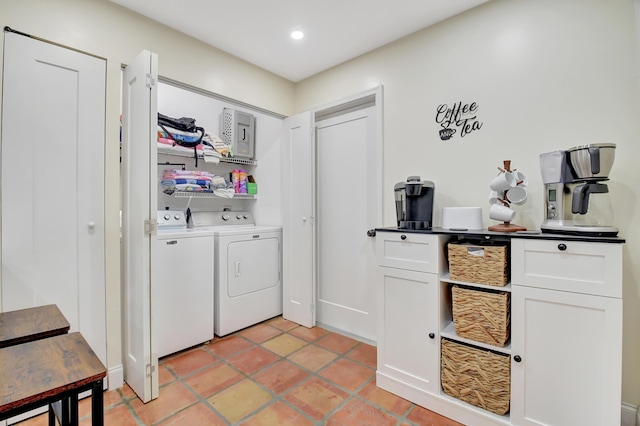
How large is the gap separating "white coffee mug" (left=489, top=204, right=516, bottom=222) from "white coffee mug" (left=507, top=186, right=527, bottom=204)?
0.20ft

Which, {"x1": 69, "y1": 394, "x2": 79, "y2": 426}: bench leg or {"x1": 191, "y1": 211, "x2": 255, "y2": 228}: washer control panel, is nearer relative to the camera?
{"x1": 69, "y1": 394, "x2": 79, "y2": 426}: bench leg

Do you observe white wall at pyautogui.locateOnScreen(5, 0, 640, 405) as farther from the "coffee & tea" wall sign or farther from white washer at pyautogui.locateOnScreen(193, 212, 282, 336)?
white washer at pyautogui.locateOnScreen(193, 212, 282, 336)

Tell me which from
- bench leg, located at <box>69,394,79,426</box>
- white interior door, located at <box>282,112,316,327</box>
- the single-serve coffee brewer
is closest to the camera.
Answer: bench leg, located at <box>69,394,79,426</box>

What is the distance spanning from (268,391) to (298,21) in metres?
2.67

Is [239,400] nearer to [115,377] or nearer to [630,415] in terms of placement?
[115,377]

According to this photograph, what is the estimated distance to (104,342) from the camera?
2045mm

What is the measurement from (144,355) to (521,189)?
2511 mm

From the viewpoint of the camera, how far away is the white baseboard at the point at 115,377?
2045 millimetres

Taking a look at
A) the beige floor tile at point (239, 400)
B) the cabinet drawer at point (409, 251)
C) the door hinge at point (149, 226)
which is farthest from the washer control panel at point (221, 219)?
the cabinet drawer at point (409, 251)

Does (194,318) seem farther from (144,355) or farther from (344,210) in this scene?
(344,210)

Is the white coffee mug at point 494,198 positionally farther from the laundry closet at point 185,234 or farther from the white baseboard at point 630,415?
the laundry closet at point 185,234

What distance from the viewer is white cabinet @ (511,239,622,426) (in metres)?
1.33

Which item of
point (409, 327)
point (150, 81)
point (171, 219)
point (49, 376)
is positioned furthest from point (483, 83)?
point (171, 219)

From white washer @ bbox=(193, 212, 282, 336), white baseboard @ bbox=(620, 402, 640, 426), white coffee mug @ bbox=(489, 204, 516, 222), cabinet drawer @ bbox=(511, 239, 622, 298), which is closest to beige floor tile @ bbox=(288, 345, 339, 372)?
white washer @ bbox=(193, 212, 282, 336)
